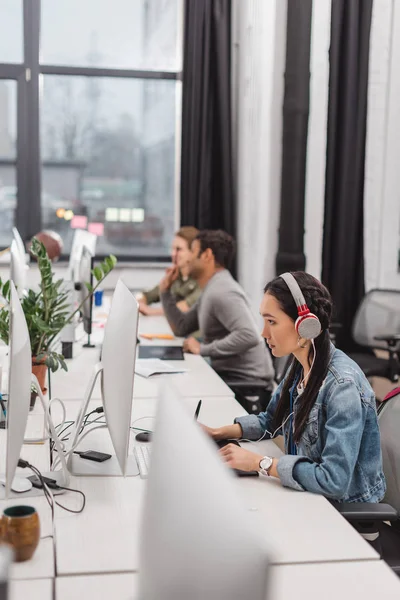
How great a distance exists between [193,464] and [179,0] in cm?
525

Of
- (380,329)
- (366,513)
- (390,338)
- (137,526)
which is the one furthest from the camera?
(380,329)

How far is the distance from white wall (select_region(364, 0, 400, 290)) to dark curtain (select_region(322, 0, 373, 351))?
0.13m

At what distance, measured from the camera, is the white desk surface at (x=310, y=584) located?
1.16 metres

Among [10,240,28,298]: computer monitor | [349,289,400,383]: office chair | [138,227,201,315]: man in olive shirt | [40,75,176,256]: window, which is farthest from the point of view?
[40,75,176,256]: window

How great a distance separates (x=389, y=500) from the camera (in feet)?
6.01

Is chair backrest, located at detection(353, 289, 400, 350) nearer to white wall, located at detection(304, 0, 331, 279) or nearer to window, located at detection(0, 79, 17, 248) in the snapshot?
white wall, located at detection(304, 0, 331, 279)

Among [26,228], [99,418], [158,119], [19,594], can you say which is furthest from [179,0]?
[19,594]

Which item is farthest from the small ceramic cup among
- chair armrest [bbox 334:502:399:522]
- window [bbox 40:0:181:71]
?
window [bbox 40:0:181:71]

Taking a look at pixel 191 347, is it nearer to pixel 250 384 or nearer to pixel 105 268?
pixel 250 384

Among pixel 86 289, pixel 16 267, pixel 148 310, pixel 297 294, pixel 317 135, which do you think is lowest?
pixel 148 310

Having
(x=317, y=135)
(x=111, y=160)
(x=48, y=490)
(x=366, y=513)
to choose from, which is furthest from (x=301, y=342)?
(x=111, y=160)

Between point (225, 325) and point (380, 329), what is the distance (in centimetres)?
119

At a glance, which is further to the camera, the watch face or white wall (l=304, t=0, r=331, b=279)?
white wall (l=304, t=0, r=331, b=279)

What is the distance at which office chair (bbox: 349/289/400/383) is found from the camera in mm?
3857
